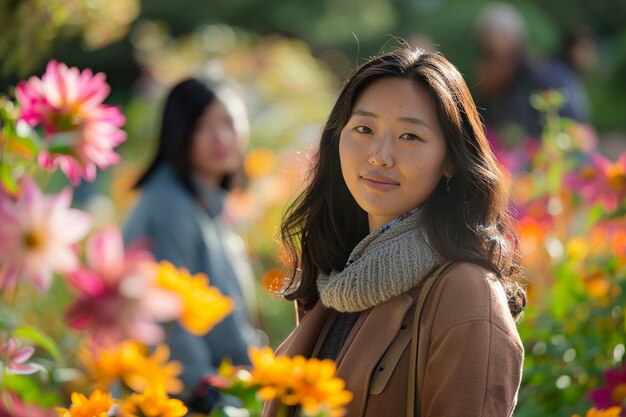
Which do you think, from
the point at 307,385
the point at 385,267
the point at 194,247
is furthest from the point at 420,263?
the point at 194,247

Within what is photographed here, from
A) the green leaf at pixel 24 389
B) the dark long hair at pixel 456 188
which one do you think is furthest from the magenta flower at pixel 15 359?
the dark long hair at pixel 456 188

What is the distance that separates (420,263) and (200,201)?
172cm

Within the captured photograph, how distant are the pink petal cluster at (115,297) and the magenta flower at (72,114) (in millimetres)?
600

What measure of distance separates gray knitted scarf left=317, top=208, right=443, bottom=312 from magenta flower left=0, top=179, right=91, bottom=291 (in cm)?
60

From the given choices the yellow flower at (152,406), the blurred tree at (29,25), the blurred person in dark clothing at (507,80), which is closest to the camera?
the yellow flower at (152,406)

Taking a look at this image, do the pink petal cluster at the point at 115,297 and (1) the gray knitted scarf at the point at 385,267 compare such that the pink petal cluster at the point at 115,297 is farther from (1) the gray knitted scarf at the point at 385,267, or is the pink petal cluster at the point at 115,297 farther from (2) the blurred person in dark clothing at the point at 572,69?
(2) the blurred person in dark clothing at the point at 572,69

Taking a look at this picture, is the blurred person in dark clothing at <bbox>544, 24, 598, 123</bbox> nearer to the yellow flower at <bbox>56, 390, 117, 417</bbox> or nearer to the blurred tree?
the blurred tree

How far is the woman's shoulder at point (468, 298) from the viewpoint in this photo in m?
1.54

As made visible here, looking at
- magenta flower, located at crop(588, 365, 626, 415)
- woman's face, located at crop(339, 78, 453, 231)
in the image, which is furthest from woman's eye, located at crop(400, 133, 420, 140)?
magenta flower, located at crop(588, 365, 626, 415)

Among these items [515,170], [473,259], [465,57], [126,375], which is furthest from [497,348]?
[465,57]

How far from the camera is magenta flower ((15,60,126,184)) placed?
5.64 feet

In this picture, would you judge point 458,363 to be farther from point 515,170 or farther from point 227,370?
point 515,170

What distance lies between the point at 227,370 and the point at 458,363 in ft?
1.55

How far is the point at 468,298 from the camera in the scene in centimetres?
155
